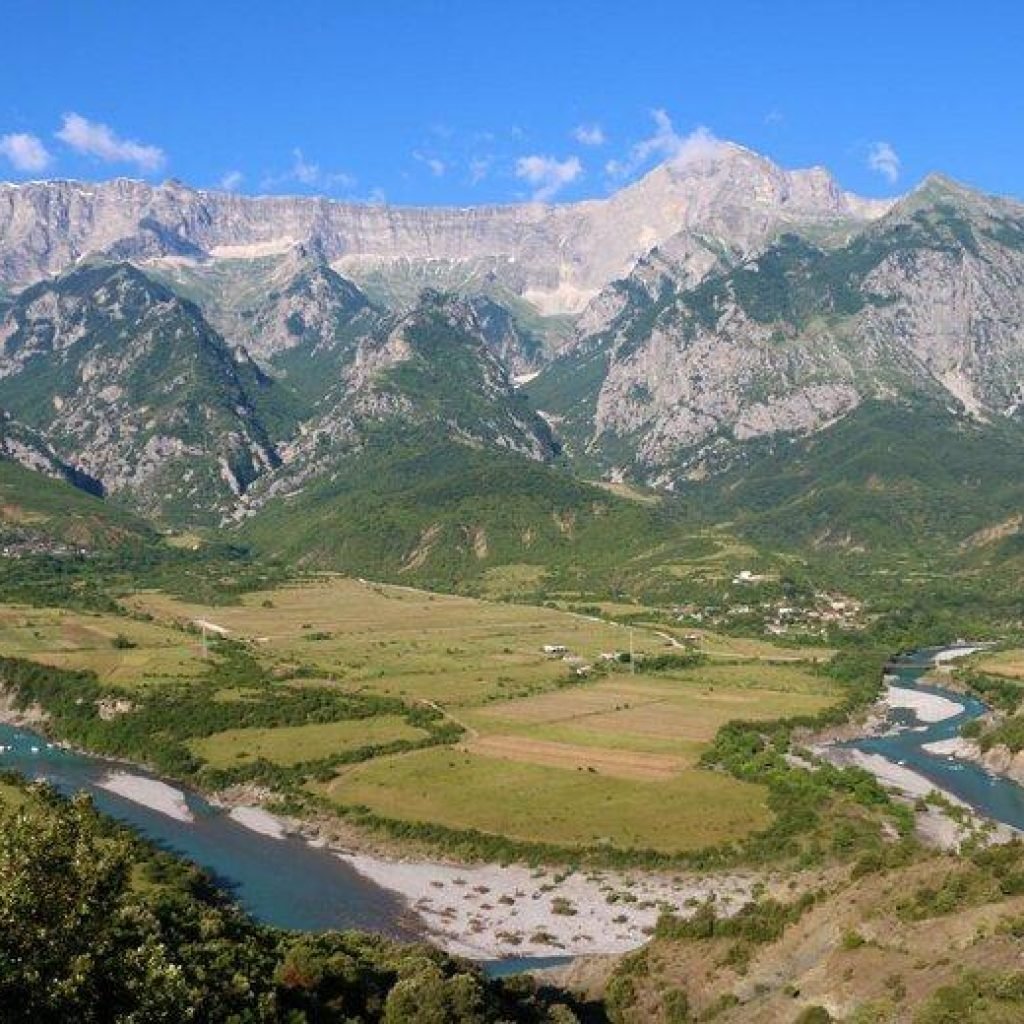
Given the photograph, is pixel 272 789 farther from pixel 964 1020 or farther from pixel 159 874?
pixel 964 1020

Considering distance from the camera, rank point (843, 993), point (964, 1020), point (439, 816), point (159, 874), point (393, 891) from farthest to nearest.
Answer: point (439, 816)
point (393, 891)
point (159, 874)
point (843, 993)
point (964, 1020)

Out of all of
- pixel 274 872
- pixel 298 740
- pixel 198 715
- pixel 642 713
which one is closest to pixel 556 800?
pixel 274 872

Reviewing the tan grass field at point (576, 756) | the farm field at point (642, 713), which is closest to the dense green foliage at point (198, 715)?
the tan grass field at point (576, 756)

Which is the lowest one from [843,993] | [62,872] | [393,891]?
[393,891]

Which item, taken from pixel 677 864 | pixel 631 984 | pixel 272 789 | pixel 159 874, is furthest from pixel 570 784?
pixel 631 984

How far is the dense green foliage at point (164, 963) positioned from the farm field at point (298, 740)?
67.7 m

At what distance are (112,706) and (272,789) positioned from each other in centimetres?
4808

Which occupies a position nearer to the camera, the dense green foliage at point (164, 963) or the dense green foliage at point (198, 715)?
the dense green foliage at point (164, 963)

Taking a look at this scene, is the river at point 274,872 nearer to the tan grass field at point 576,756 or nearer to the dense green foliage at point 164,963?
the dense green foliage at point 164,963

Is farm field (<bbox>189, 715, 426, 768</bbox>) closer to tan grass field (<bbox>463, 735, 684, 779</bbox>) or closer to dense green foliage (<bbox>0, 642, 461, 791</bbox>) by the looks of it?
dense green foliage (<bbox>0, 642, 461, 791</bbox>)

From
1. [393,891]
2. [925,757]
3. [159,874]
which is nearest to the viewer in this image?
[159,874]

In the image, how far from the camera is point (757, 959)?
2840 inches

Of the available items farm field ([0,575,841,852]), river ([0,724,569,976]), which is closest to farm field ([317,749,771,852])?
farm field ([0,575,841,852])

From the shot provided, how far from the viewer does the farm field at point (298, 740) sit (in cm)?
15112
